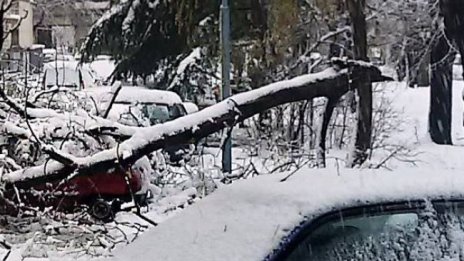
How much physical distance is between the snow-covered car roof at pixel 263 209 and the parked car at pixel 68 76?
21.2ft

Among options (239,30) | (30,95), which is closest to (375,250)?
(30,95)

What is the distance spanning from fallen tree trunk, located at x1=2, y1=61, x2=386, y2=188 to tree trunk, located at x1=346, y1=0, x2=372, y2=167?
234 millimetres

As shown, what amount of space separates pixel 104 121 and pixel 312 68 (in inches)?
415

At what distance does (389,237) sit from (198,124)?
3.29 m

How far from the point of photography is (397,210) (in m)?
3.48

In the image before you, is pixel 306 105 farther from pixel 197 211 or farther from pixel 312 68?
pixel 197 211

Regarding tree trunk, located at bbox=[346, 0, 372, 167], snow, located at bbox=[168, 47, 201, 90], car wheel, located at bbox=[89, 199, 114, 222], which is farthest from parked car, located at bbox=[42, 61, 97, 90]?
tree trunk, located at bbox=[346, 0, 372, 167]

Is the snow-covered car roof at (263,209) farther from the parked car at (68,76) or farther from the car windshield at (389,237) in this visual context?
the parked car at (68,76)

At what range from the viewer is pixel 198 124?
21.4ft

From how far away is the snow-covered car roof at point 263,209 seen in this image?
326cm

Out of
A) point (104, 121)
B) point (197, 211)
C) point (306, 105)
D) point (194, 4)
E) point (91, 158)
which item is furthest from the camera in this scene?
point (306, 105)

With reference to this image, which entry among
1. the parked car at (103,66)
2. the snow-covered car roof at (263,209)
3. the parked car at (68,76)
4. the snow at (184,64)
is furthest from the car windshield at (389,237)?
the parked car at (103,66)

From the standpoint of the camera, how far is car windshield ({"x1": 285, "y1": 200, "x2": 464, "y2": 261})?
10.8 feet

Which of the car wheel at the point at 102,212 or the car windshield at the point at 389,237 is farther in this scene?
the car wheel at the point at 102,212
